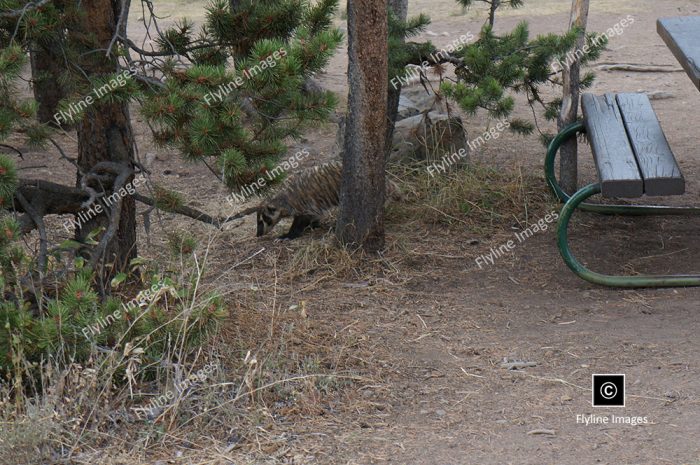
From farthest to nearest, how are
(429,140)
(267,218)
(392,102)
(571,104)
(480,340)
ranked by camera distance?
(429,140) → (392,102) → (267,218) → (571,104) → (480,340)

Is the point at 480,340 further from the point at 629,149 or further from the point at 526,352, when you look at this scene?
the point at 629,149

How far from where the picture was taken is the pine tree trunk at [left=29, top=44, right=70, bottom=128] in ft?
13.1

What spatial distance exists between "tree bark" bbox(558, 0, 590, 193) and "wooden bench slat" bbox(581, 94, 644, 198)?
170 mm

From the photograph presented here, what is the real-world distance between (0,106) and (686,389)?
2.84 m

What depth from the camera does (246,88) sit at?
3393 mm

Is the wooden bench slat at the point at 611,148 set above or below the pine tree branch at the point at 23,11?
below

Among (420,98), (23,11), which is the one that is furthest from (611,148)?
(420,98)

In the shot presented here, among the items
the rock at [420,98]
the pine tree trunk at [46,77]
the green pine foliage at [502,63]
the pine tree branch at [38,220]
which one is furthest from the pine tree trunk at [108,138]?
the rock at [420,98]

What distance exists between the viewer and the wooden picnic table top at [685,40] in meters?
4.60

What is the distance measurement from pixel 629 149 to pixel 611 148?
0.30 feet

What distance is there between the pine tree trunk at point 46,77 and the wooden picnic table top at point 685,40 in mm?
3014

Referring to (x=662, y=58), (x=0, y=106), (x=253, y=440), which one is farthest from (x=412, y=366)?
(x=662, y=58)

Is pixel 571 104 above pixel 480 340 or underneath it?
above

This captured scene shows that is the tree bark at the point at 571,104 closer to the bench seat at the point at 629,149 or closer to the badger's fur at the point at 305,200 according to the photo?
the bench seat at the point at 629,149
